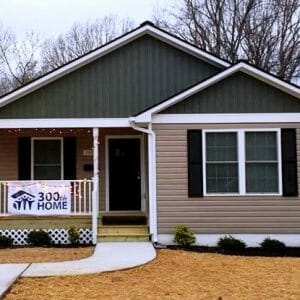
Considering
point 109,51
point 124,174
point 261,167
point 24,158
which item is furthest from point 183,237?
point 24,158

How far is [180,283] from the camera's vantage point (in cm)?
788

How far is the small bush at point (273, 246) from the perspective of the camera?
453 inches

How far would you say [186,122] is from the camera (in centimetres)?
1203

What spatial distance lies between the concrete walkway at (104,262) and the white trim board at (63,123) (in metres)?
3.00

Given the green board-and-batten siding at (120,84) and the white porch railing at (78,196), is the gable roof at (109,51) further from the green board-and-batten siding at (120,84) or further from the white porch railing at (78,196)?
the white porch railing at (78,196)

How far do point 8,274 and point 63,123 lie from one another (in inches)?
211

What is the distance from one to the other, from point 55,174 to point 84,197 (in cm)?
206

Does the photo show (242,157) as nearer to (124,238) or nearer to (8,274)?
(124,238)

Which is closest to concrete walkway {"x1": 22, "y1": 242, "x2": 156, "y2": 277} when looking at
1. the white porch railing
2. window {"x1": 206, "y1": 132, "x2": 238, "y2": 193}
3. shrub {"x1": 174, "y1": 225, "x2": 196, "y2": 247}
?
shrub {"x1": 174, "y1": 225, "x2": 196, "y2": 247}

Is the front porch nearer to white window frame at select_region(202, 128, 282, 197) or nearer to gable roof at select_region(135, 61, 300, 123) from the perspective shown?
gable roof at select_region(135, 61, 300, 123)

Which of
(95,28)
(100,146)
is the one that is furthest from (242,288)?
(95,28)

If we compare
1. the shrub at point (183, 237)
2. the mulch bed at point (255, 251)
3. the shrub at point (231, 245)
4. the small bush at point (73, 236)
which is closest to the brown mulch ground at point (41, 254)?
the small bush at point (73, 236)

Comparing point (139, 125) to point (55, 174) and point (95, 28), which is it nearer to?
point (55, 174)

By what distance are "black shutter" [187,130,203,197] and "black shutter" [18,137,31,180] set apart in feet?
15.6
